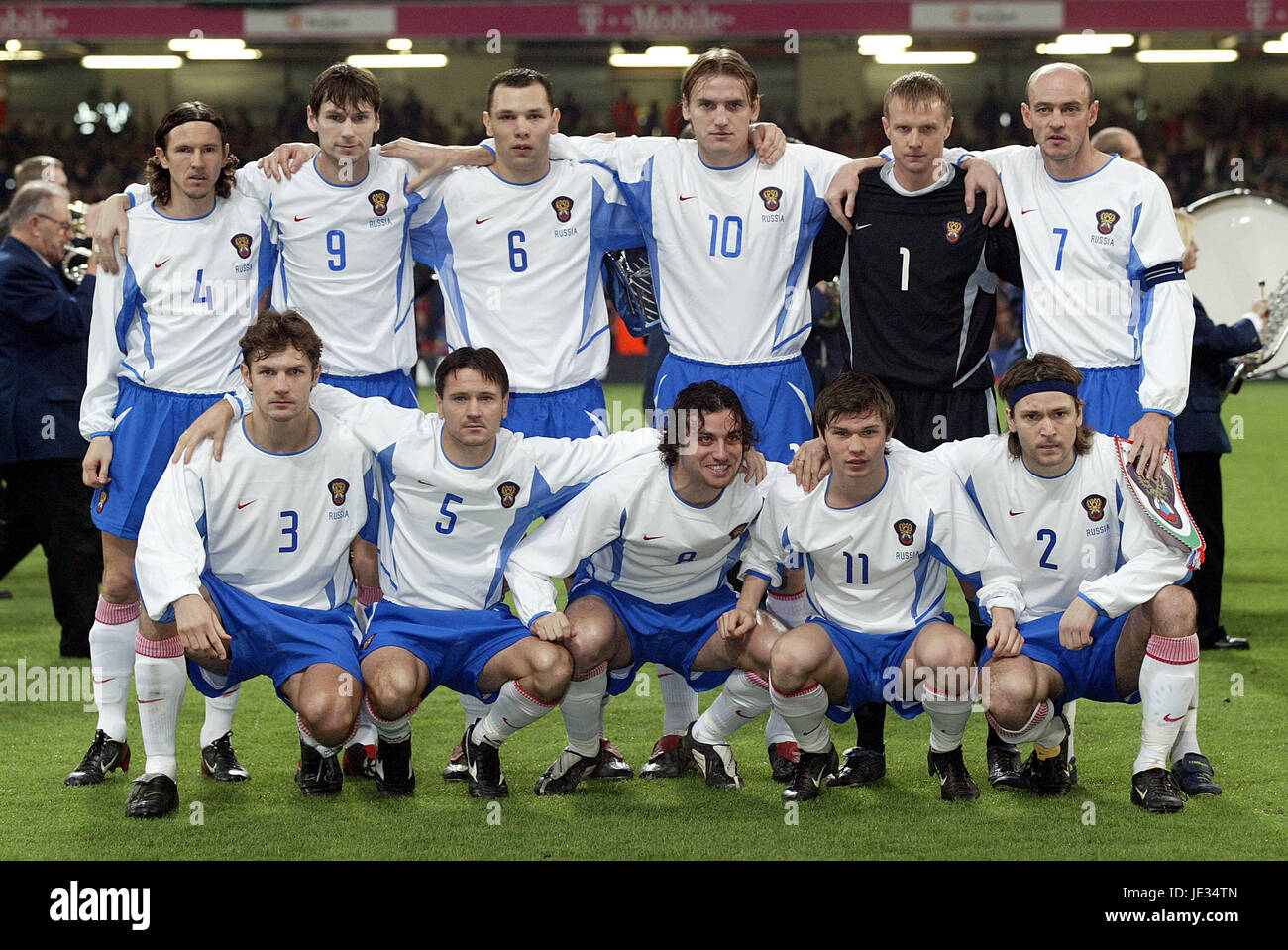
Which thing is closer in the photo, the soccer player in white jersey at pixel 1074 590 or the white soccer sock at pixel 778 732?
the soccer player in white jersey at pixel 1074 590

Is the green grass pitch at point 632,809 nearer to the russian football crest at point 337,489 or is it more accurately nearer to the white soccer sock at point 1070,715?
the white soccer sock at point 1070,715

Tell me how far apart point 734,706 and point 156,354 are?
2.25m

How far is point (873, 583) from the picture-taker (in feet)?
14.9

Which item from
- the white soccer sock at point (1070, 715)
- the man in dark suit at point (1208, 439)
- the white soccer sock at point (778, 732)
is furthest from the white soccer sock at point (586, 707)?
the man in dark suit at point (1208, 439)

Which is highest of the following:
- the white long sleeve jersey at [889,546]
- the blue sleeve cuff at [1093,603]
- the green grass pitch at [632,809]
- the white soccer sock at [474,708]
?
the white long sleeve jersey at [889,546]

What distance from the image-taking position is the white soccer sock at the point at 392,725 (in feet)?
14.5

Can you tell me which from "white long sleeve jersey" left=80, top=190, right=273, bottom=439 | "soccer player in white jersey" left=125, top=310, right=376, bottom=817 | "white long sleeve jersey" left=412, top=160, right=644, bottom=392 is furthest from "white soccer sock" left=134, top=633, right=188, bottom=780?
"white long sleeve jersey" left=412, top=160, right=644, bottom=392

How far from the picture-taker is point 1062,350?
4.79m

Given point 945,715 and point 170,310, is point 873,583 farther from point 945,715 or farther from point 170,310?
point 170,310

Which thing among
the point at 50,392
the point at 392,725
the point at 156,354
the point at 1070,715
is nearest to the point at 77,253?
the point at 50,392

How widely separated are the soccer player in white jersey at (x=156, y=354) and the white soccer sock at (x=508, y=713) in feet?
2.99
